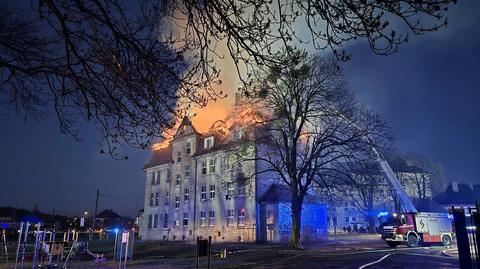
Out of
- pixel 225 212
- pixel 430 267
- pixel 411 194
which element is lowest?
pixel 430 267

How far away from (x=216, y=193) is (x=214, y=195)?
69cm

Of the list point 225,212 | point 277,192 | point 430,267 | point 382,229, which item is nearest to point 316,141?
point 382,229

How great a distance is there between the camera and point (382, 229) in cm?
2986

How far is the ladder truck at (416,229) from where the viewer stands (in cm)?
2903

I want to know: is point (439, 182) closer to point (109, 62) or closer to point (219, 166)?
point (219, 166)

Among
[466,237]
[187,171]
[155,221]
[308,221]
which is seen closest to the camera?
[466,237]

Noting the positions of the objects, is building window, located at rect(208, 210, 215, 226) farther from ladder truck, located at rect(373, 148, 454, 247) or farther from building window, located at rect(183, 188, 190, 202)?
ladder truck, located at rect(373, 148, 454, 247)

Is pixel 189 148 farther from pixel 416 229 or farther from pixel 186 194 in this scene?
pixel 416 229

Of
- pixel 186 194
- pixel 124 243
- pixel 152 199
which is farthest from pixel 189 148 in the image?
pixel 124 243

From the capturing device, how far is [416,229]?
29516 mm

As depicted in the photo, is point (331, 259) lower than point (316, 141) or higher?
lower

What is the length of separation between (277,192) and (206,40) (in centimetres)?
3266

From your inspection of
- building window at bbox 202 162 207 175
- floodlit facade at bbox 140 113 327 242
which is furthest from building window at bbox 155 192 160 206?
building window at bbox 202 162 207 175

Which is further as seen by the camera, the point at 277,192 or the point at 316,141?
the point at 277,192
